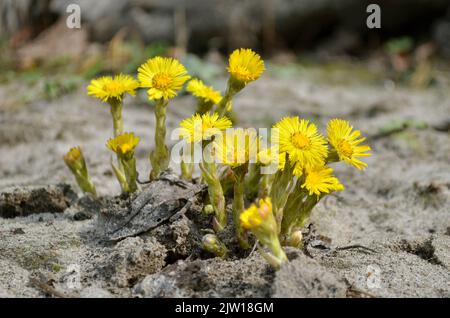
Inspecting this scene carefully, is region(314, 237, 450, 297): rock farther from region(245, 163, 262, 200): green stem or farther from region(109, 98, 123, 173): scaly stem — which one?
region(109, 98, 123, 173): scaly stem

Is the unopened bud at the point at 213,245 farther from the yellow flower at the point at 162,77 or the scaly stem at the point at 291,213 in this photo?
the yellow flower at the point at 162,77

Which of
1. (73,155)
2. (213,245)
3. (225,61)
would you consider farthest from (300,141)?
(225,61)

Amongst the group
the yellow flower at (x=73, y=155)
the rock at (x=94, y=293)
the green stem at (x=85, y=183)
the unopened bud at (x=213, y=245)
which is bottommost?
the rock at (x=94, y=293)

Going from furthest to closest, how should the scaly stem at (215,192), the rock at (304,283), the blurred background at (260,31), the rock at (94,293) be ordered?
the blurred background at (260,31), the scaly stem at (215,192), the rock at (94,293), the rock at (304,283)

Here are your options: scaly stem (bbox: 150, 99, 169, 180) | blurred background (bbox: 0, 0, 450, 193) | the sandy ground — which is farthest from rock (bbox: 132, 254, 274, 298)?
blurred background (bbox: 0, 0, 450, 193)

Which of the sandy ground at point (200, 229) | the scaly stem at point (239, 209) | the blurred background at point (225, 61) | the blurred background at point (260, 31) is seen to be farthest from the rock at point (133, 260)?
the blurred background at point (260, 31)

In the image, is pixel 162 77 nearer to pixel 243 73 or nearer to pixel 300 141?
pixel 243 73

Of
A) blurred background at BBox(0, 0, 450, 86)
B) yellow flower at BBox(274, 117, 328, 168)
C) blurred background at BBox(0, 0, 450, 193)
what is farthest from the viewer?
blurred background at BBox(0, 0, 450, 86)
